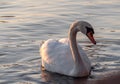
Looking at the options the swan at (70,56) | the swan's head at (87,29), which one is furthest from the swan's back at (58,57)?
the swan's head at (87,29)

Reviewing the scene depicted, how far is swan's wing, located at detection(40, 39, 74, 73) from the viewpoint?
387 inches

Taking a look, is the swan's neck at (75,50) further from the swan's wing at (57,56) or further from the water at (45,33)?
the water at (45,33)

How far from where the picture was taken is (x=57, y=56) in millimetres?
9977

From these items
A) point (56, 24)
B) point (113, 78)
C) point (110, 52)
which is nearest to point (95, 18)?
point (56, 24)

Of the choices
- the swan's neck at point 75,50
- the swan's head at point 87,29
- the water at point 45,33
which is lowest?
the water at point 45,33

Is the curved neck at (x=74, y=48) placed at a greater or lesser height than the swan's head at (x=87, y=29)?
lesser

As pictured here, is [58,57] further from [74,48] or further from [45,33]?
[45,33]

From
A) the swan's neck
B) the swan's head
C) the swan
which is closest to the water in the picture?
the swan

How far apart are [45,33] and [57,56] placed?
293 centimetres

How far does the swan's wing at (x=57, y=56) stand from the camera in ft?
32.2

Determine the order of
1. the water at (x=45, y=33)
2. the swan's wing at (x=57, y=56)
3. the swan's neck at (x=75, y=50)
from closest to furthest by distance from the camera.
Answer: the water at (x=45, y=33)
the swan's neck at (x=75, y=50)
the swan's wing at (x=57, y=56)

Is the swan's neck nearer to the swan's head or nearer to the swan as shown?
the swan

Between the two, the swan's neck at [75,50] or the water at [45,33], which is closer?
the water at [45,33]

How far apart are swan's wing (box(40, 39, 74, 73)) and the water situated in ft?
0.67
